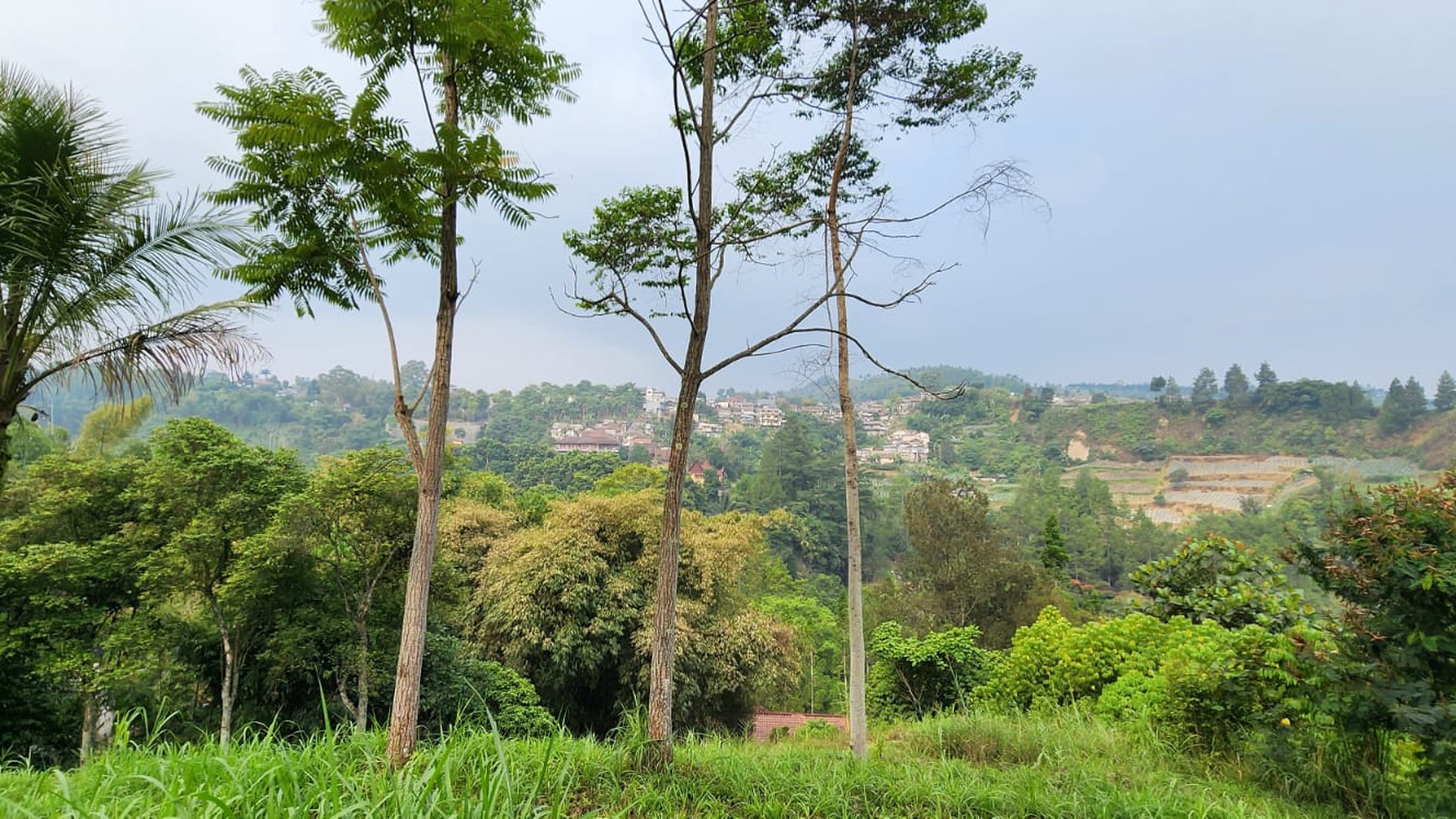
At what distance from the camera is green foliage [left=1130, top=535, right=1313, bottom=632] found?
5.67m

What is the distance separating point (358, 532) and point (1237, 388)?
81.7 metres

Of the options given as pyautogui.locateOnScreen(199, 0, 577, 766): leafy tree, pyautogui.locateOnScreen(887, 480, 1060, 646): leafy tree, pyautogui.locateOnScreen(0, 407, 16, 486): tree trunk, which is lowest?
pyautogui.locateOnScreen(887, 480, 1060, 646): leafy tree

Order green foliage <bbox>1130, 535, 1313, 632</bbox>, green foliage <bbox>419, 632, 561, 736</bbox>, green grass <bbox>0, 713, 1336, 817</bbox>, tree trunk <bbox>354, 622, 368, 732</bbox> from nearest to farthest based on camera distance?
green grass <bbox>0, 713, 1336, 817</bbox>, green foliage <bbox>1130, 535, 1313, 632</bbox>, green foliage <bbox>419, 632, 561, 736</bbox>, tree trunk <bbox>354, 622, 368, 732</bbox>

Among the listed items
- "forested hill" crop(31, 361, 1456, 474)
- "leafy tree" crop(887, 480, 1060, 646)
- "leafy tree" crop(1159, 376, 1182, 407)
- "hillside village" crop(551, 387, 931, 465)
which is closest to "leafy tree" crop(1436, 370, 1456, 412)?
"forested hill" crop(31, 361, 1456, 474)

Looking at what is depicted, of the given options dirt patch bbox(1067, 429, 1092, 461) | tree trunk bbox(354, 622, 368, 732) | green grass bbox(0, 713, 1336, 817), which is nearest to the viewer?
green grass bbox(0, 713, 1336, 817)

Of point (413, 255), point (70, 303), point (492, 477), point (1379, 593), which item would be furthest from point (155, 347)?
point (492, 477)

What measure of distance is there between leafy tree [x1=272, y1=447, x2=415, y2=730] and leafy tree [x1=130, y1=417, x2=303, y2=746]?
1.78 ft

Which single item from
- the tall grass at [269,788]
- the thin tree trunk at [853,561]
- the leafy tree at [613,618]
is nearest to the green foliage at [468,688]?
the leafy tree at [613,618]

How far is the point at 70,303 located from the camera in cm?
450

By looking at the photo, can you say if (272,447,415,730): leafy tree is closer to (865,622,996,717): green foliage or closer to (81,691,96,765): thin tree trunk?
(81,691,96,765): thin tree trunk

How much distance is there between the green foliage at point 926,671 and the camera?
10.3m

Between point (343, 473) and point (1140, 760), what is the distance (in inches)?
418

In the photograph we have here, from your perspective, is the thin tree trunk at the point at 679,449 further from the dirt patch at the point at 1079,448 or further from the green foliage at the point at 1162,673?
the dirt patch at the point at 1079,448

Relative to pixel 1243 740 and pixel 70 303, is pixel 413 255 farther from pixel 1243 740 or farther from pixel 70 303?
pixel 1243 740
